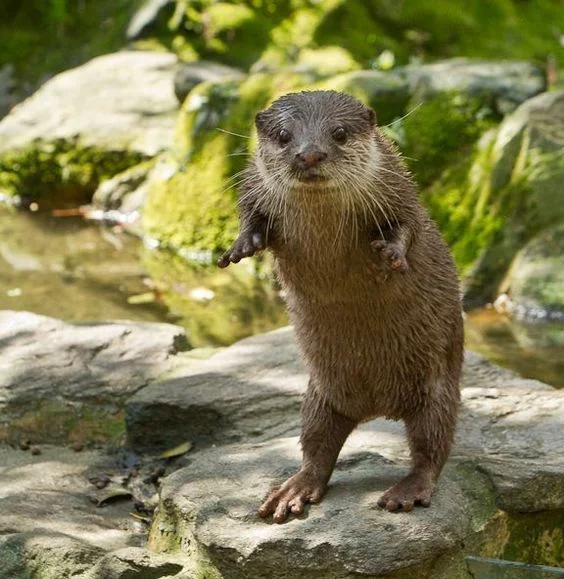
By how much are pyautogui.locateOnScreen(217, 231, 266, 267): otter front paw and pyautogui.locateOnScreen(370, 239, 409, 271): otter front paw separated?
1.37 feet

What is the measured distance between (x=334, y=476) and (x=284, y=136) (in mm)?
1391

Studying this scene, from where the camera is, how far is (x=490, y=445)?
5035mm

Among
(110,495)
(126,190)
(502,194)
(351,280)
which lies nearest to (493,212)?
(502,194)

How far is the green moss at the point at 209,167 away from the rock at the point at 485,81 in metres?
1.13

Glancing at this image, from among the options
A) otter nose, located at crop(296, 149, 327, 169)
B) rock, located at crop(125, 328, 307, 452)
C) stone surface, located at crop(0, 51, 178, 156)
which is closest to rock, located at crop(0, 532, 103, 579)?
rock, located at crop(125, 328, 307, 452)

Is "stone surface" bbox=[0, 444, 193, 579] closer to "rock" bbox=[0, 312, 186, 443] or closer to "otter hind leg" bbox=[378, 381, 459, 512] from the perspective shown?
"rock" bbox=[0, 312, 186, 443]

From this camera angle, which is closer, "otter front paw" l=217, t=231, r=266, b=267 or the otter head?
the otter head

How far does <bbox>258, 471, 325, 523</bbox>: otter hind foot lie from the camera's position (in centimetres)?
438

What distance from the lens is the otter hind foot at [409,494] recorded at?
4.29m

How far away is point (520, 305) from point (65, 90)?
6.58m

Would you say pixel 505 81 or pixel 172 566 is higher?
pixel 505 81

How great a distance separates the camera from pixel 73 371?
6172 mm

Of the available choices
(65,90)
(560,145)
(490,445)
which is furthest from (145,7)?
(490,445)

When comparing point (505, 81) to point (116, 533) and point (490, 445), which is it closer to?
point (490, 445)
